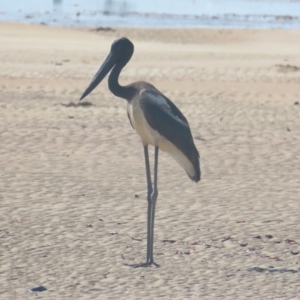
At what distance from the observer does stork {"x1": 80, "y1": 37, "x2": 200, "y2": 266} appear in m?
6.29

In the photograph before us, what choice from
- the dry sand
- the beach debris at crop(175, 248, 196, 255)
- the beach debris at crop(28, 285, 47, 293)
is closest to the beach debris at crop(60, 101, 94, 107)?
the dry sand

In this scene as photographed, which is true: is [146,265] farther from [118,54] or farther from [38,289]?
[118,54]

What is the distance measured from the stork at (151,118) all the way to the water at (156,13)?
76.4 feet

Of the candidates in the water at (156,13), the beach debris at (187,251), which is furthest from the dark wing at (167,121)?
the water at (156,13)

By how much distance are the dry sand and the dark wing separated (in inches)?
28.9

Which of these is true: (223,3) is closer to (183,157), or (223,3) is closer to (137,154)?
(137,154)

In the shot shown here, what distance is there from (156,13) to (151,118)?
101 feet

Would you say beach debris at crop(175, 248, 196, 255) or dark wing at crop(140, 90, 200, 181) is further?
beach debris at crop(175, 248, 196, 255)

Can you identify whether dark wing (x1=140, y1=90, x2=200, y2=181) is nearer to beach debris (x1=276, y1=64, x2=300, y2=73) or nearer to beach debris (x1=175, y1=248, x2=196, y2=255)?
beach debris (x1=175, y1=248, x2=196, y2=255)

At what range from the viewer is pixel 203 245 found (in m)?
6.67

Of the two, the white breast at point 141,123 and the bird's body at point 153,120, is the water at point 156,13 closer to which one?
the bird's body at point 153,120

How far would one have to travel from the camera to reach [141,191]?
27.9ft

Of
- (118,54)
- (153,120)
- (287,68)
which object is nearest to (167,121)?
(153,120)

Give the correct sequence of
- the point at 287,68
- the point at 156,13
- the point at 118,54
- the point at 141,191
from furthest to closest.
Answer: the point at 156,13
the point at 287,68
the point at 141,191
the point at 118,54
